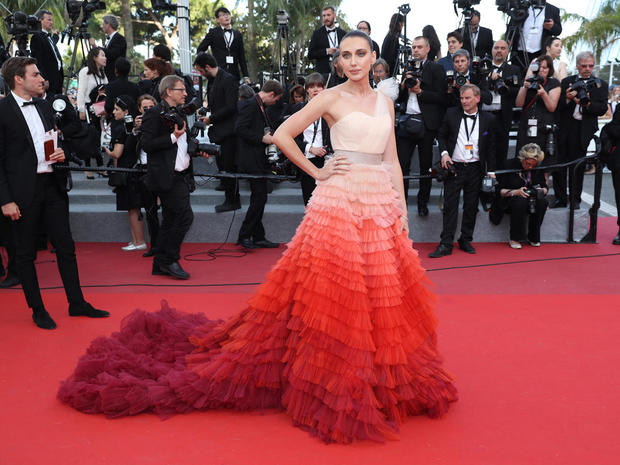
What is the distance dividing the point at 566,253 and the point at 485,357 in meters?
3.44

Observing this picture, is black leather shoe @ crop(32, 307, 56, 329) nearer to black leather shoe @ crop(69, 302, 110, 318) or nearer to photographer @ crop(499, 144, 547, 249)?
black leather shoe @ crop(69, 302, 110, 318)

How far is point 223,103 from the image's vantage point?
7.49 m

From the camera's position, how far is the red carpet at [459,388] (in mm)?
2742

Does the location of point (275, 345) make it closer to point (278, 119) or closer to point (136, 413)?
point (136, 413)

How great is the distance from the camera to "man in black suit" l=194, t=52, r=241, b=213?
7.35 metres

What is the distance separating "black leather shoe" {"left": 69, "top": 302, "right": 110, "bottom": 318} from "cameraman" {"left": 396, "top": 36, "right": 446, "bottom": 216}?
4050 millimetres

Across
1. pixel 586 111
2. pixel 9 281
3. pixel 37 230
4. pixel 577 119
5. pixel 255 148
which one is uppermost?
pixel 586 111

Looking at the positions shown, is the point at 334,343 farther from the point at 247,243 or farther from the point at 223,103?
the point at 223,103

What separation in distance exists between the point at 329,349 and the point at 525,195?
4834 millimetres

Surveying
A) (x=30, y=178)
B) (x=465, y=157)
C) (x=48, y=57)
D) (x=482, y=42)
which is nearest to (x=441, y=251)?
(x=465, y=157)

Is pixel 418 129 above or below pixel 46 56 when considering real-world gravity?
below

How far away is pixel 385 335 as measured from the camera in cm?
285

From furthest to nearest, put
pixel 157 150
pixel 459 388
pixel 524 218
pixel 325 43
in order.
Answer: pixel 325 43 → pixel 524 218 → pixel 157 150 → pixel 459 388

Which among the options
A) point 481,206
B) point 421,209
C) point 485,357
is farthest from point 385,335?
point 481,206
